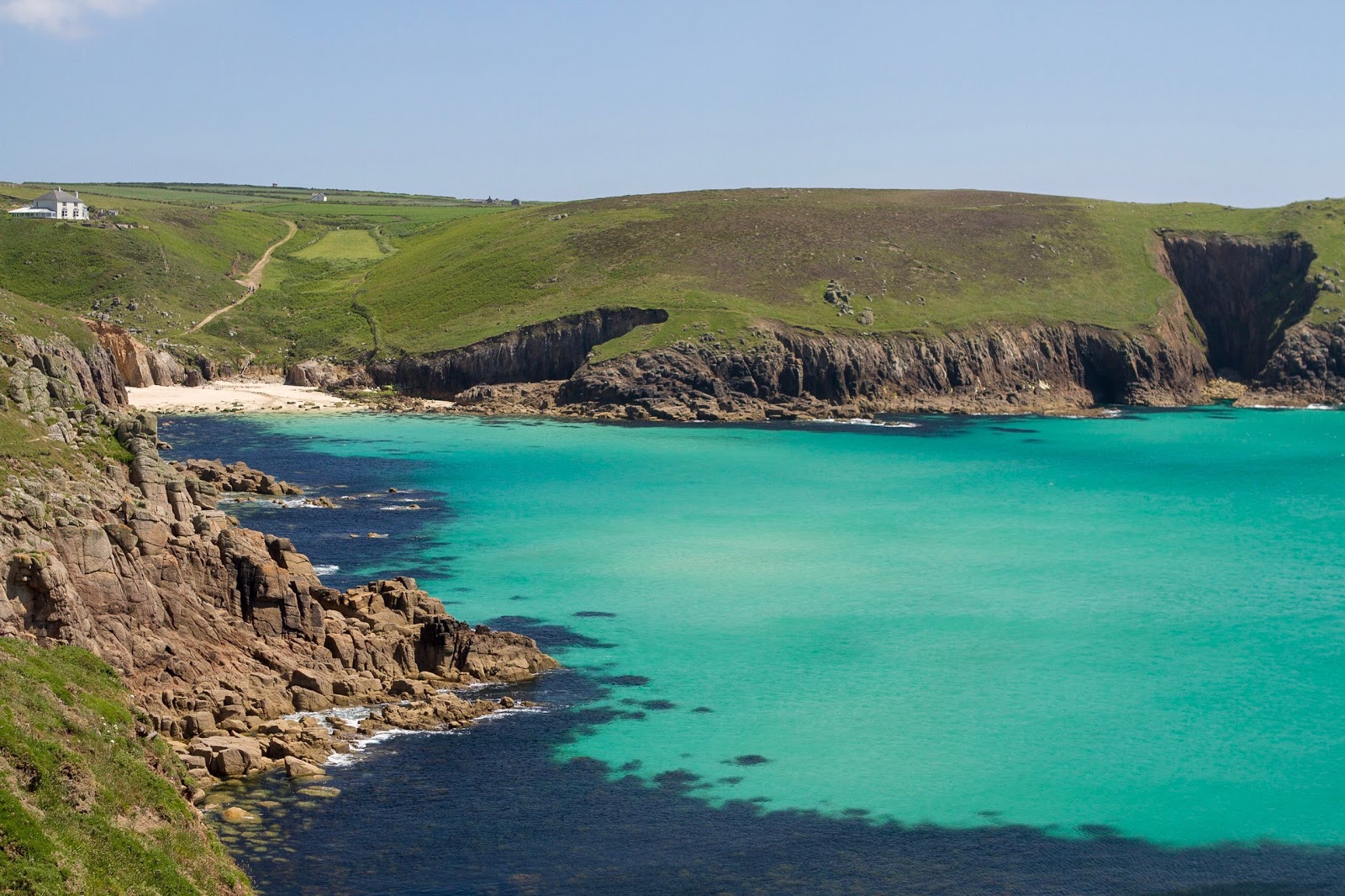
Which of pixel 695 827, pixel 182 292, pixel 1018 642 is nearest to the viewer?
pixel 695 827

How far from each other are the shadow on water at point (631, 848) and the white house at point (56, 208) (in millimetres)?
173083

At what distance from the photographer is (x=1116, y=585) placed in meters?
70.9

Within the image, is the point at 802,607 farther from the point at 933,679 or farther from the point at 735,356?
the point at 735,356

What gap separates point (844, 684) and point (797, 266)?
119 m

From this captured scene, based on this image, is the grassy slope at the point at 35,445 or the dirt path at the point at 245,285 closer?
the grassy slope at the point at 35,445

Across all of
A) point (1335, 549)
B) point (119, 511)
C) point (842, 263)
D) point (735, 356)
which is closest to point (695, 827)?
point (119, 511)

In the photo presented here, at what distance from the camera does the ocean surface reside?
37312 millimetres

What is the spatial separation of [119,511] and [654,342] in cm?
9851

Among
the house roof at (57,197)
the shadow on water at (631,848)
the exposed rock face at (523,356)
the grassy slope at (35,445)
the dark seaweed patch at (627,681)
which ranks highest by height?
the house roof at (57,197)

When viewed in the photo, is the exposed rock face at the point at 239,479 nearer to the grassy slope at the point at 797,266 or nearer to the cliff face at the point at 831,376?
the cliff face at the point at 831,376

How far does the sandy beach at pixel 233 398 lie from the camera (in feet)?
435

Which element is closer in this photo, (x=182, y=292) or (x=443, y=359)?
(x=443, y=359)

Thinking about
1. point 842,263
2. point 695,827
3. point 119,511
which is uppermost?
point 842,263

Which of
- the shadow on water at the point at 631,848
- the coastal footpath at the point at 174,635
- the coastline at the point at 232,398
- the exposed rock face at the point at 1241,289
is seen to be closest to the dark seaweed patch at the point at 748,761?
the shadow on water at the point at 631,848
